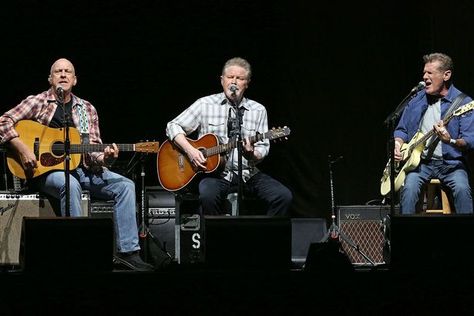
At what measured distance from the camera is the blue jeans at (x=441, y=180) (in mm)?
6453

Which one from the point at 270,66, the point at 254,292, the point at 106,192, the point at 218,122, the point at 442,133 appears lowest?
the point at 254,292

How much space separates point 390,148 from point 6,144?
2.87m

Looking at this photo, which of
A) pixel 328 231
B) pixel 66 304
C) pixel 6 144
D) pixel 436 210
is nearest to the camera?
pixel 66 304

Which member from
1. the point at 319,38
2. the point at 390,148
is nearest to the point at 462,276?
the point at 390,148

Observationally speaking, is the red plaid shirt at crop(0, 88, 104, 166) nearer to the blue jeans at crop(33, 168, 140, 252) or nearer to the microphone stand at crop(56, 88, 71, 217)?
the blue jeans at crop(33, 168, 140, 252)

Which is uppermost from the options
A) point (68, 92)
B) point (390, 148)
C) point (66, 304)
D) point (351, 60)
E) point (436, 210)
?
point (351, 60)

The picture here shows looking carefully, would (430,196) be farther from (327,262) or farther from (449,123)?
(327,262)

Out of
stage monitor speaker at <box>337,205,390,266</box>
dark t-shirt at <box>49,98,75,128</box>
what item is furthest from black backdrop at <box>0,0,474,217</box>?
dark t-shirt at <box>49,98,75,128</box>

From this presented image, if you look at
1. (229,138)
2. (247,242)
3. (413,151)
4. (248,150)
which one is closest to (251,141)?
(248,150)

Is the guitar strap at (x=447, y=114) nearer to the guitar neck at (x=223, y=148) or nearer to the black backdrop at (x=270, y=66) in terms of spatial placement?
the guitar neck at (x=223, y=148)

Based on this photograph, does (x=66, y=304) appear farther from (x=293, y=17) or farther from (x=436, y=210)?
(x=293, y=17)

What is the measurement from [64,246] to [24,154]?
1859 millimetres

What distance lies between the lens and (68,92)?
6.79m

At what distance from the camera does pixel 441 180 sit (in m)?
6.62
